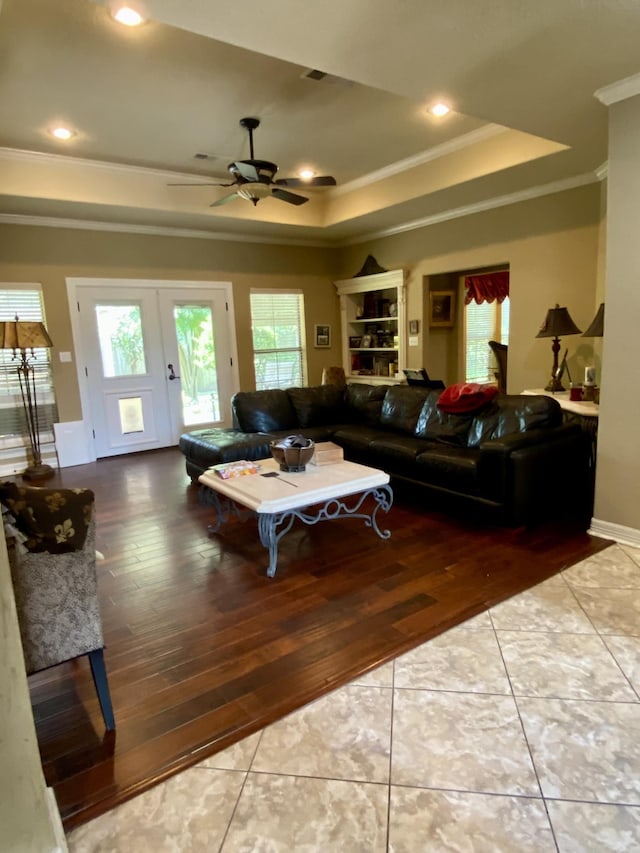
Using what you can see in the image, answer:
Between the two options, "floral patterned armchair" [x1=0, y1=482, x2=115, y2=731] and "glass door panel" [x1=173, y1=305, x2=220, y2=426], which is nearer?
"floral patterned armchair" [x1=0, y1=482, x2=115, y2=731]

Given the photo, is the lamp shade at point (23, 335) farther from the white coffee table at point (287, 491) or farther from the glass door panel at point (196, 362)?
the white coffee table at point (287, 491)

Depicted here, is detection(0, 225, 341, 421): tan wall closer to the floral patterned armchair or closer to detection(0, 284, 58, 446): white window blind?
detection(0, 284, 58, 446): white window blind

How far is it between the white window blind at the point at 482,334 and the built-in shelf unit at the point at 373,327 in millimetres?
1084

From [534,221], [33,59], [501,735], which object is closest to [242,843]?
[501,735]

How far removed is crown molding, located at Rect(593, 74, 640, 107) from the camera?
2.92 m

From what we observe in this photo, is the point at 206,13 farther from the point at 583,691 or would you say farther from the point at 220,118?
the point at 583,691

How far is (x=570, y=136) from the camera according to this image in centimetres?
375

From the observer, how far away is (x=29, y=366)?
5.70 meters

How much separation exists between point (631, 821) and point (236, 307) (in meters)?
6.59

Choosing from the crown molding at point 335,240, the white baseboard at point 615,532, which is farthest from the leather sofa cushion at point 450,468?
the crown molding at point 335,240

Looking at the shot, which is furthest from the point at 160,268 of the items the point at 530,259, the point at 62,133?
the point at 530,259

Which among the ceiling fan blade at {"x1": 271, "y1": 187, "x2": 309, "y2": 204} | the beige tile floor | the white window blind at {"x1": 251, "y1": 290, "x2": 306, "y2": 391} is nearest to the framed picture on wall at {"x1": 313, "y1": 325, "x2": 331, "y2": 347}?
the white window blind at {"x1": 251, "y1": 290, "x2": 306, "y2": 391}

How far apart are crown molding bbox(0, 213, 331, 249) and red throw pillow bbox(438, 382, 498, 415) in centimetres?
407

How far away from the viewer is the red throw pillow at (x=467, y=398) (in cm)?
428
